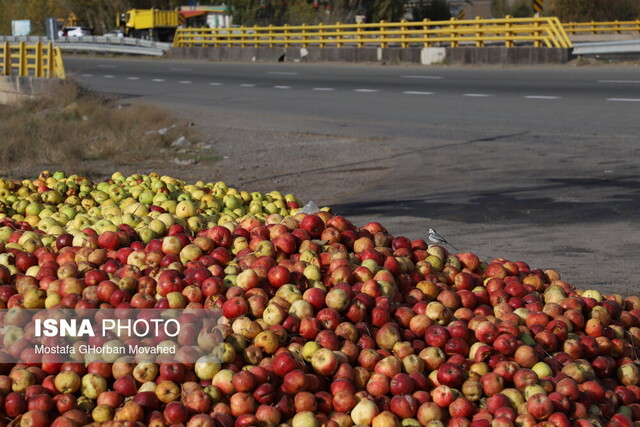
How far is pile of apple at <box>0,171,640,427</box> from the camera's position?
3424mm

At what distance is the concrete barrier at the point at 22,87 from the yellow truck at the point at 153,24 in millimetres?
32266

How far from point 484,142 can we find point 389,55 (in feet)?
63.8

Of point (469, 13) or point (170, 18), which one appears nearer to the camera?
point (170, 18)

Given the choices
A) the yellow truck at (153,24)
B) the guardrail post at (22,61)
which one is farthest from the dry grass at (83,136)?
the yellow truck at (153,24)

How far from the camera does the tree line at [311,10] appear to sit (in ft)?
168

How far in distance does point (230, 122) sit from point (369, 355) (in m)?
16.0

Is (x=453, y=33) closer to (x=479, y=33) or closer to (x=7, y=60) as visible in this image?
(x=479, y=33)

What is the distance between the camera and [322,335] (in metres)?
3.75

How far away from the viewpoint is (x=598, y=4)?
2021 inches

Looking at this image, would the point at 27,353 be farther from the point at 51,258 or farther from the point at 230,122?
the point at 230,122

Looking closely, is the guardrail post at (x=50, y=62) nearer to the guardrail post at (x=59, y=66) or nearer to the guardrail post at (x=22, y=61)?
the guardrail post at (x=59, y=66)

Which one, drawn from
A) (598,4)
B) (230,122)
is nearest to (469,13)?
(598,4)

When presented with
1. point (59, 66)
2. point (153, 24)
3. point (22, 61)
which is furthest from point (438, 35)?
point (153, 24)

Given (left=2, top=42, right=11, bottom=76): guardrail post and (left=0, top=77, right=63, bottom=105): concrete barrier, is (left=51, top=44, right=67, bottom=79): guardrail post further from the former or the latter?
(left=2, top=42, right=11, bottom=76): guardrail post
